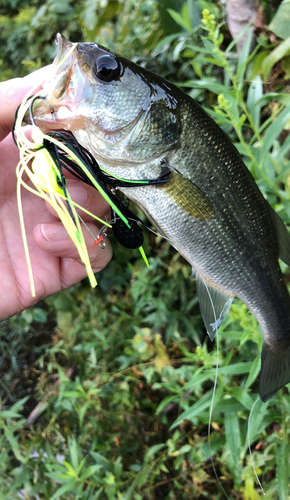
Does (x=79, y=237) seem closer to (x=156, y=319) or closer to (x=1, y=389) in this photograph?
(x=156, y=319)

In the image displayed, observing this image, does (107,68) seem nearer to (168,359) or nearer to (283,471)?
(283,471)

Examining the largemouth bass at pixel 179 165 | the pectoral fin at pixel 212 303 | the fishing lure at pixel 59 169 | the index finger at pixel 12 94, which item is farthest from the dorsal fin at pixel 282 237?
the index finger at pixel 12 94

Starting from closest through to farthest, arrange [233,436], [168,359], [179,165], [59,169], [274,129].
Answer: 1. [59,169]
2. [179,165]
3. [274,129]
4. [233,436]
5. [168,359]

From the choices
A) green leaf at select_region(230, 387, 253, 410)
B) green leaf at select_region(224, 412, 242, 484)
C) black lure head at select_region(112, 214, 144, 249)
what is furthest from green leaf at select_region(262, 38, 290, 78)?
green leaf at select_region(224, 412, 242, 484)

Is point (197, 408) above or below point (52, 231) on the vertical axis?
below

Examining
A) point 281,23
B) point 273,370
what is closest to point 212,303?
point 273,370

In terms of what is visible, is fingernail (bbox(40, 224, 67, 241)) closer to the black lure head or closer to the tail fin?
the black lure head

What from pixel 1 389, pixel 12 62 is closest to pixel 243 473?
pixel 1 389
